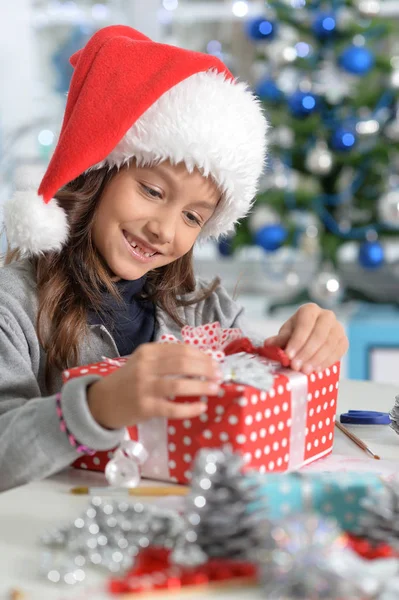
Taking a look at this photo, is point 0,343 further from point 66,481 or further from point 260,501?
point 260,501

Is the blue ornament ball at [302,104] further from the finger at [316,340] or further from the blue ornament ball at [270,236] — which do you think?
the finger at [316,340]

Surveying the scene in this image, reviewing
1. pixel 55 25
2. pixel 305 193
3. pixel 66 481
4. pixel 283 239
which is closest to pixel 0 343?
pixel 66 481

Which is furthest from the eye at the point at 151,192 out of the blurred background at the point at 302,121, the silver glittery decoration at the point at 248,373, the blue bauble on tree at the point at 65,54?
the blue bauble on tree at the point at 65,54

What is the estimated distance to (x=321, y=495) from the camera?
0.66 metres

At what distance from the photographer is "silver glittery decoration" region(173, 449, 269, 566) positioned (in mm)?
568

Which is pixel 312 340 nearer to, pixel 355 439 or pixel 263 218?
pixel 355 439

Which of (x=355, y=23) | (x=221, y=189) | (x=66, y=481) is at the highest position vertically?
(x=355, y=23)

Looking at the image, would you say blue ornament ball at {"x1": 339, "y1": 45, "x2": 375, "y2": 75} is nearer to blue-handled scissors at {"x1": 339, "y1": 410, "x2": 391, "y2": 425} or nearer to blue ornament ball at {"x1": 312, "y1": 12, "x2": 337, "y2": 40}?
blue ornament ball at {"x1": 312, "y1": 12, "x2": 337, "y2": 40}

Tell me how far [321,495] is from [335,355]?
287 millimetres

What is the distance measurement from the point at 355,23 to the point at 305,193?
0.55 metres

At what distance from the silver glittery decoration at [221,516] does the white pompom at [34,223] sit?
55cm

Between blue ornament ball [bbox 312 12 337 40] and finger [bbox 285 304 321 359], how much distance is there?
5.75ft

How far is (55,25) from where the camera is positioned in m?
3.04

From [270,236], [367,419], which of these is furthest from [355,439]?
[270,236]
